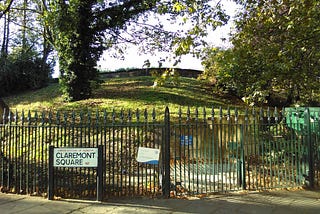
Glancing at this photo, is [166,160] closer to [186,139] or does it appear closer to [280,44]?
[186,139]

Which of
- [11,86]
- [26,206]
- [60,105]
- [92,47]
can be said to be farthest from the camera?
[11,86]

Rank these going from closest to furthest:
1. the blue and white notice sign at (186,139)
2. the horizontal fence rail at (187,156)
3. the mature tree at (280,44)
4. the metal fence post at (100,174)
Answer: the metal fence post at (100,174)
the horizontal fence rail at (187,156)
the blue and white notice sign at (186,139)
the mature tree at (280,44)

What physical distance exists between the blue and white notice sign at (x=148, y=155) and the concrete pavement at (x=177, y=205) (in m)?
0.80

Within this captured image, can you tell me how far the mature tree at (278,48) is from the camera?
9391mm

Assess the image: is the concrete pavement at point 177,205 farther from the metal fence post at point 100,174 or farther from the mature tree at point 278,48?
the mature tree at point 278,48

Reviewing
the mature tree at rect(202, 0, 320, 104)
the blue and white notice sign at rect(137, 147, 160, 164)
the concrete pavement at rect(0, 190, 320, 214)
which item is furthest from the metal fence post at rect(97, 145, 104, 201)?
the mature tree at rect(202, 0, 320, 104)

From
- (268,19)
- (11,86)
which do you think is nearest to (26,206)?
(268,19)

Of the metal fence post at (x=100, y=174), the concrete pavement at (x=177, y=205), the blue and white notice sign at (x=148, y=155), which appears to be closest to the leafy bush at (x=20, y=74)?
the concrete pavement at (x=177, y=205)

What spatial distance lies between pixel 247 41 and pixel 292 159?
Result: 4638 millimetres

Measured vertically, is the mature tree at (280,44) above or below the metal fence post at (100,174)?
above

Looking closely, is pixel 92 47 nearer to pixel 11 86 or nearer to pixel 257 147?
pixel 11 86

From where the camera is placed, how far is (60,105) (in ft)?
50.8

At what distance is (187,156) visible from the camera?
7.29 meters

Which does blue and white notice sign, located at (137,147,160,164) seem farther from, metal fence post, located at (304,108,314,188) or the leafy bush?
the leafy bush
